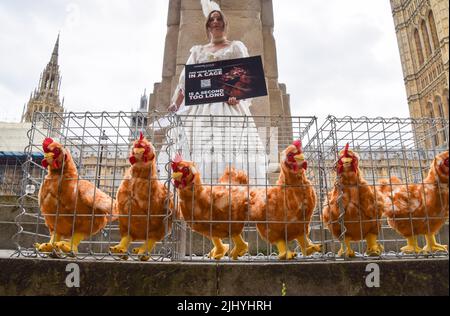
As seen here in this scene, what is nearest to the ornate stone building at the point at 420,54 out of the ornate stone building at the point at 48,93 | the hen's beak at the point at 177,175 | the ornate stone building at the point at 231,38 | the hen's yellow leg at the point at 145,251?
the ornate stone building at the point at 231,38

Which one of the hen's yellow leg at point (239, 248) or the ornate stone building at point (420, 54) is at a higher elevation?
the ornate stone building at point (420, 54)

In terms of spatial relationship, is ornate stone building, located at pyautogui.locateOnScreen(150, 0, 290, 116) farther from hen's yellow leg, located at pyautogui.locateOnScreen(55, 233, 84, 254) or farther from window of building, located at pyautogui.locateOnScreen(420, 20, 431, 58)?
window of building, located at pyautogui.locateOnScreen(420, 20, 431, 58)

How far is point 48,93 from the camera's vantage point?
3641cm

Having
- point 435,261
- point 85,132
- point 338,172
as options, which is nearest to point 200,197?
point 338,172

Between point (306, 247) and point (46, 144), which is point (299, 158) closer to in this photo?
point (306, 247)

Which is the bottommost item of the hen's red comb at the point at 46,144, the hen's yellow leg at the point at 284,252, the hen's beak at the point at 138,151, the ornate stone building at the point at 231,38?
the hen's yellow leg at the point at 284,252

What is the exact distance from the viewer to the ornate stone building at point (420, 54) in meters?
26.9

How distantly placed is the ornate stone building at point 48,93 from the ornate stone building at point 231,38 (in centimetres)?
3224

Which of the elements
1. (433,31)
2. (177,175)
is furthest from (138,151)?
(433,31)

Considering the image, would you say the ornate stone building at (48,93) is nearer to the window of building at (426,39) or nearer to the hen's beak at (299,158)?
the window of building at (426,39)

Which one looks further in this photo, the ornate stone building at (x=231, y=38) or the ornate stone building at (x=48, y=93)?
the ornate stone building at (x=48, y=93)

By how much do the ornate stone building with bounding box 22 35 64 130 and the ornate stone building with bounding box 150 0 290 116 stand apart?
3224 centimetres

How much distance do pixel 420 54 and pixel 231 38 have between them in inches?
1213
